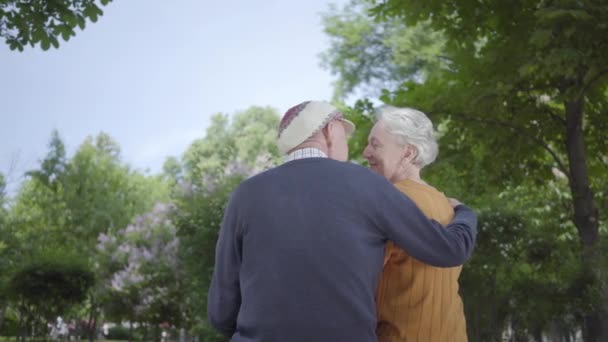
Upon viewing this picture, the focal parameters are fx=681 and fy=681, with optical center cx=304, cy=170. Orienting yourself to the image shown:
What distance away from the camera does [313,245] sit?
194 cm

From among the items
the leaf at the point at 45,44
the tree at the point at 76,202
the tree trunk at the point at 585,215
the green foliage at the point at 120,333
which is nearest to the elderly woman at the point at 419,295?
the leaf at the point at 45,44

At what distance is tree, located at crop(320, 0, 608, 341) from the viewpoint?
8.77 m

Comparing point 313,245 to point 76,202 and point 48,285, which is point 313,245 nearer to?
point 48,285

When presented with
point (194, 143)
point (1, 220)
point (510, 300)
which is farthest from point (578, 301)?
point (194, 143)

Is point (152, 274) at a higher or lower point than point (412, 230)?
higher

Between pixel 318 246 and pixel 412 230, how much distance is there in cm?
28

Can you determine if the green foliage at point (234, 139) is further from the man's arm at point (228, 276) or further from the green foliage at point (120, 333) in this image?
the man's arm at point (228, 276)

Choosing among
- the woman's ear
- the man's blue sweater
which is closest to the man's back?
the man's blue sweater

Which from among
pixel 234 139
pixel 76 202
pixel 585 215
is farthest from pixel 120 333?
pixel 585 215

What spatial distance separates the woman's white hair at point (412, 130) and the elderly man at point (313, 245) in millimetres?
289

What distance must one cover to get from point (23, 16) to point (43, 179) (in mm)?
27519

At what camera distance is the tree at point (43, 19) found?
9312 millimetres

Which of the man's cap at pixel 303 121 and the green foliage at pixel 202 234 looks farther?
the green foliage at pixel 202 234

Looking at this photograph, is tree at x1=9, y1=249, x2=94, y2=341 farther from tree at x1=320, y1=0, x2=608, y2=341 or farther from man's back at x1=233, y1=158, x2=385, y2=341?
man's back at x1=233, y1=158, x2=385, y2=341
